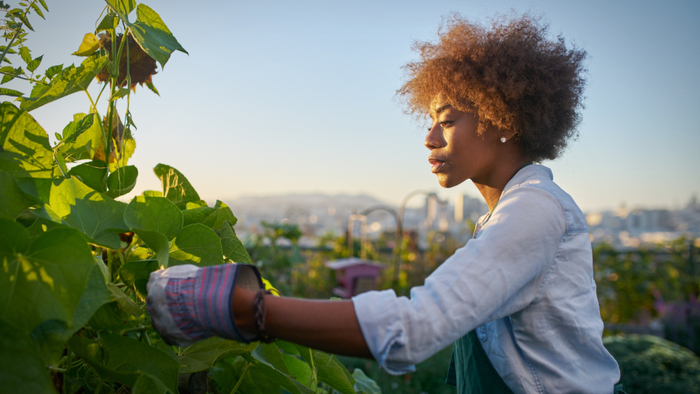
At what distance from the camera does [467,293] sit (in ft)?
1.89

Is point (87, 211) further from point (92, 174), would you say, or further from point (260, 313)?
point (260, 313)

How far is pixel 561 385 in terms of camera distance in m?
0.79

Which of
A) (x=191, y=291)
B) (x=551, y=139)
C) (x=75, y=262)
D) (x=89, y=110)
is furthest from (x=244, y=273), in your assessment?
(x=551, y=139)

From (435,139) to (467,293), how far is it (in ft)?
1.88

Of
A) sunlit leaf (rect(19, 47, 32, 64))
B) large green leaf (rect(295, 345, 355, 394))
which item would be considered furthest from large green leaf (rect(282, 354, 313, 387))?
sunlit leaf (rect(19, 47, 32, 64))

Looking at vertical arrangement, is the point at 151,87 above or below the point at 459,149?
above

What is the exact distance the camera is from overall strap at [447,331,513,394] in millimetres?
890

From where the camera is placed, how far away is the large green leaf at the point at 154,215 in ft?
1.87

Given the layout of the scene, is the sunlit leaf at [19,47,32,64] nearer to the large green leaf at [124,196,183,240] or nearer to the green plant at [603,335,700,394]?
the large green leaf at [124,196,183,240]

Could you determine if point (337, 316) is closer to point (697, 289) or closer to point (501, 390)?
point (501, 390)

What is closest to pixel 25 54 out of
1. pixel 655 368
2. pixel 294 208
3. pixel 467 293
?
pixel 467 293

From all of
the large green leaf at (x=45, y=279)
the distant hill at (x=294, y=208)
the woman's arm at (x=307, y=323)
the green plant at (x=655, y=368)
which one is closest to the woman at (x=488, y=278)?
the woman's arm at (x=307, y=323)

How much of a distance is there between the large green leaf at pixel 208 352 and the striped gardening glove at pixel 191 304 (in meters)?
0.08

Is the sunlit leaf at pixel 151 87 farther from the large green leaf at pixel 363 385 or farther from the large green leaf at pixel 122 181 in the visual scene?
the large green leaf at pixel 363 385
